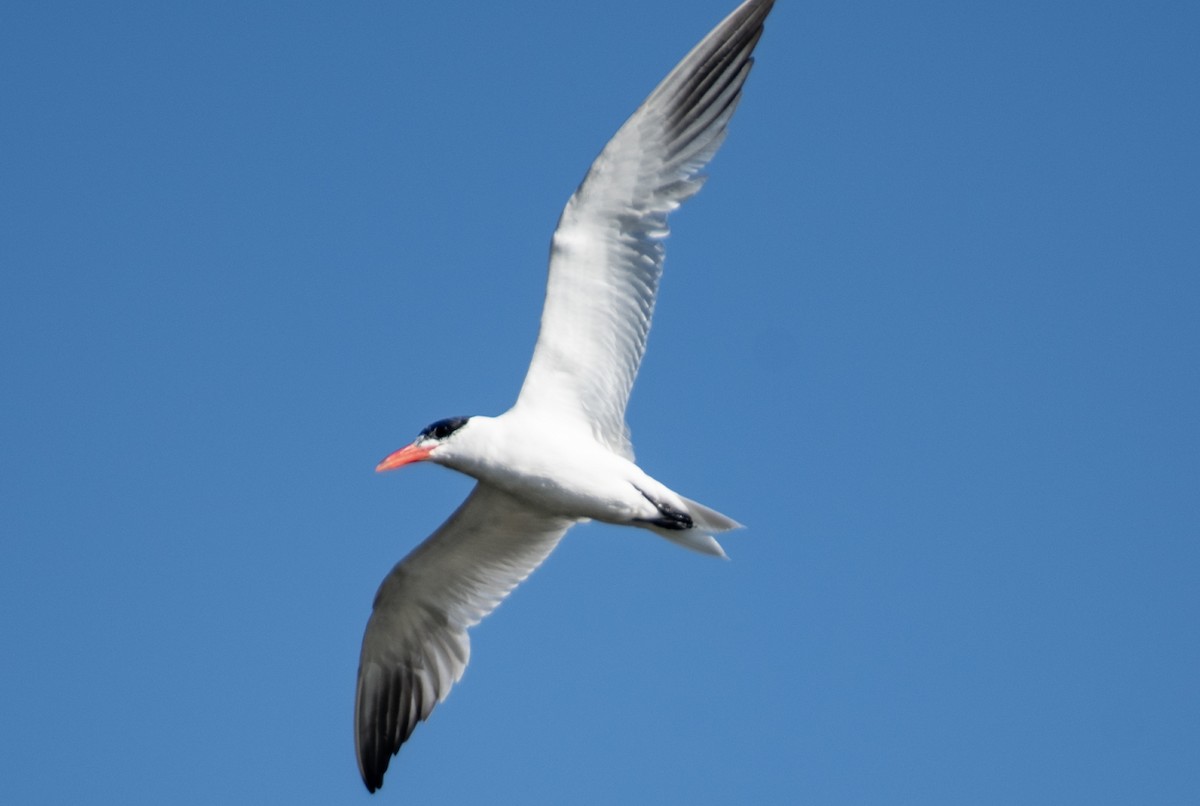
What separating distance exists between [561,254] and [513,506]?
6.54ft

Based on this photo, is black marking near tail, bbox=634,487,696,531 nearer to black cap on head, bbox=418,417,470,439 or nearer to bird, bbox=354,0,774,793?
bird, bbox=354,0,774,793

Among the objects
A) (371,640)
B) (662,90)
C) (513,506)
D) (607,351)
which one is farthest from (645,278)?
(371,640)

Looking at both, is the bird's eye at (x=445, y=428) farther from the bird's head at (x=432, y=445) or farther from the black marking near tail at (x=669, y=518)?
the black marking near tail at (x=669, y=518)

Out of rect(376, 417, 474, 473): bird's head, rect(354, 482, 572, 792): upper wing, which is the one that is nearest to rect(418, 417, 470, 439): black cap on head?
rect(376, 417, 474, 473): bird's head

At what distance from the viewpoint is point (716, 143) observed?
1100 cm

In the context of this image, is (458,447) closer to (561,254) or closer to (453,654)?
(561,254)

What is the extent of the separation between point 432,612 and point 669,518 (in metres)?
2.61

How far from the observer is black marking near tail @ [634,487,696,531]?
10.9 meters

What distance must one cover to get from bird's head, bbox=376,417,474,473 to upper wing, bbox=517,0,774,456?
53cm

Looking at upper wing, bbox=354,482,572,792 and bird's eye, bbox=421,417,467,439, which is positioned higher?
bird's eye, bbox=421,417,467,439

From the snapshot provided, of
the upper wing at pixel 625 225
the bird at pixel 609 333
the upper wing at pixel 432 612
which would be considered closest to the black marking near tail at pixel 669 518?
the bird at pixel 609 333

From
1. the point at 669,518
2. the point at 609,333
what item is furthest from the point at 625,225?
the point at 669,518

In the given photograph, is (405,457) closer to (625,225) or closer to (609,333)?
(609,333)

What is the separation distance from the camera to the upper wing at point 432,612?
12266 millimetres
